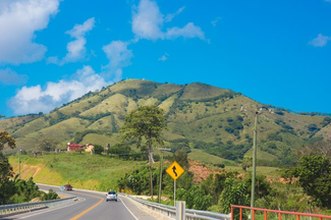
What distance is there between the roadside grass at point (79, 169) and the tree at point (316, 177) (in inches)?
2636

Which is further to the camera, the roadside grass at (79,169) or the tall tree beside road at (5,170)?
the roadside grass at (79,169)

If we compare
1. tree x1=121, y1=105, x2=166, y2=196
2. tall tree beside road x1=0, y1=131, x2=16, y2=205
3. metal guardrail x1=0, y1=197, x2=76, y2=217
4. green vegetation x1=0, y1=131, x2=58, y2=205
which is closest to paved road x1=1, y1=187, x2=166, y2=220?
metal guardrail x1=0, y1=197, x2=76, y2=217

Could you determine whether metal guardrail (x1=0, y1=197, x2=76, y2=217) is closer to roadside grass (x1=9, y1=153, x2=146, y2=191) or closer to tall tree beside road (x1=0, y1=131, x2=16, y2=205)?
tall tree beside road (x1=0, y1=131, x2=16, y2=205)

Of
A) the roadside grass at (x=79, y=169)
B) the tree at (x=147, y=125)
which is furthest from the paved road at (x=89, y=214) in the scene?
the tree at (x=147, y=125)

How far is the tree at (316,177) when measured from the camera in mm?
54000

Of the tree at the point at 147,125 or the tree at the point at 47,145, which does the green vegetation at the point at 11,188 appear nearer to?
the tree at the point at 147,125

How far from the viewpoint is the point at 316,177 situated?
55844 mm

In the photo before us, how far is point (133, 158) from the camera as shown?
15662 cm

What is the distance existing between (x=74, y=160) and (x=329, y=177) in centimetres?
10442

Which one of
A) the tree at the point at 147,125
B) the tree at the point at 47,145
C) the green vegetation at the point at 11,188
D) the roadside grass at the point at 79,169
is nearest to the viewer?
Answer: the green vegetation at the point at 11,188

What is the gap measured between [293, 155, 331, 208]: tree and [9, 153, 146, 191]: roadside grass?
220 ft

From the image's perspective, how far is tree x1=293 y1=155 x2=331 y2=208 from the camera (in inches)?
2126

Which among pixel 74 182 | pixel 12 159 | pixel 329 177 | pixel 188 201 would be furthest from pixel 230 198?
pixel 12 159

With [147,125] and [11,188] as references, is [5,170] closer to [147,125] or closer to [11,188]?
[11,188]
